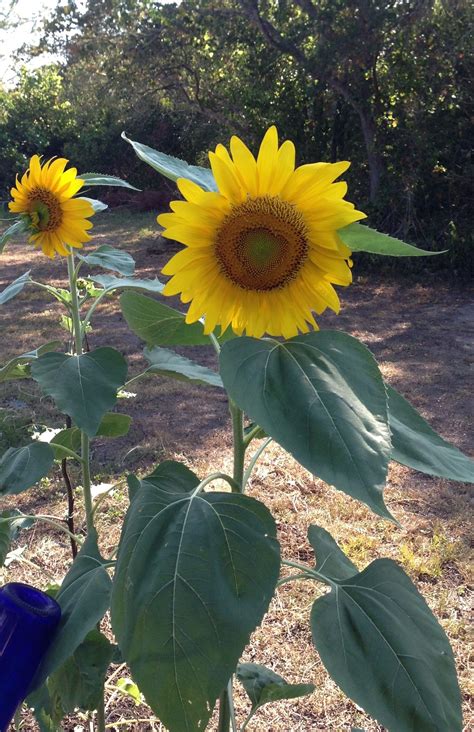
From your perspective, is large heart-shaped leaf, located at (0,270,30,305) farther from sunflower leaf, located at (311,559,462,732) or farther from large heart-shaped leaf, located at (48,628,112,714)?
sunflower leaf, located at (311,559,462,732)

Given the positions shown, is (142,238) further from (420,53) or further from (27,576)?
(27,576)

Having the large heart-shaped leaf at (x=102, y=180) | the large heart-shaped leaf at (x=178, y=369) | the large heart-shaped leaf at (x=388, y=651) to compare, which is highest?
the large heart-shaped leaf at (x=102, y=180)

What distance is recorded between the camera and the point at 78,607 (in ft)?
3.11

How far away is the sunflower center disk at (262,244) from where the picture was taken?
0.85m

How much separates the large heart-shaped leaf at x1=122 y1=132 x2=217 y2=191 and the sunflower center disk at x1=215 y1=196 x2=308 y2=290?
3.1 inches

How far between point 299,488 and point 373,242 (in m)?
2.32

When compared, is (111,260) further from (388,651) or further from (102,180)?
(388,651)

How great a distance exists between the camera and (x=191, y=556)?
2.54 ft

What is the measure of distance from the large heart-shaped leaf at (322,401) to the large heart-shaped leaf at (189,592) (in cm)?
15

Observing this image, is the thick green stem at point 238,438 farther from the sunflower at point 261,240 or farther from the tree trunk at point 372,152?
the tree trunk at point 372,152

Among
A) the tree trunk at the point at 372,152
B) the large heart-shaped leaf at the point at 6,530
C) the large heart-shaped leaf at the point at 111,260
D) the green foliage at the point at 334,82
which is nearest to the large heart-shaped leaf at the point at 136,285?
the large heart-shaped leaf at the point at 111,260

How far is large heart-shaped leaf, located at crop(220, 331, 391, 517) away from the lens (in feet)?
2.27

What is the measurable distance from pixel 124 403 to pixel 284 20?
5336mm

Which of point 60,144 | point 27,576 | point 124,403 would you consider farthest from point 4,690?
point 60,144
